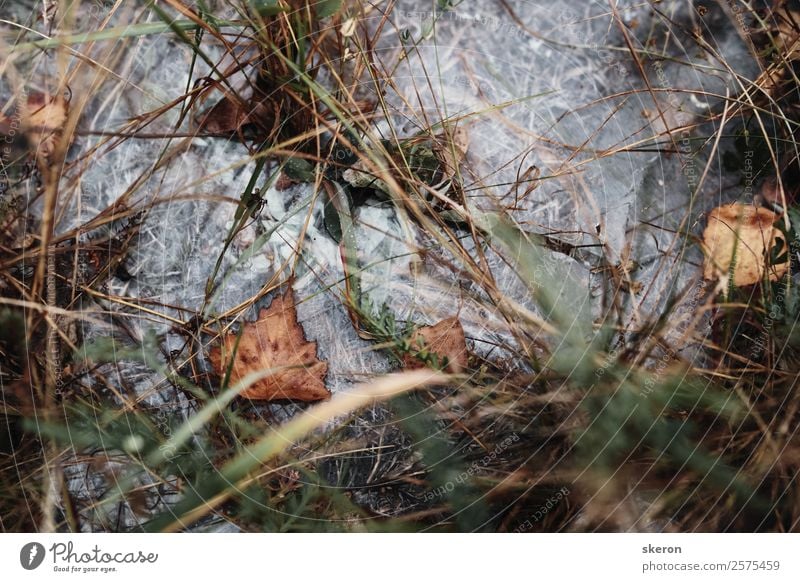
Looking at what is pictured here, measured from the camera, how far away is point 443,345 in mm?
763

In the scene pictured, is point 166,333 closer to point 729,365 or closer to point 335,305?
point 335,305

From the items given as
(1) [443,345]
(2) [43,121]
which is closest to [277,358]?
(1) [443,345]

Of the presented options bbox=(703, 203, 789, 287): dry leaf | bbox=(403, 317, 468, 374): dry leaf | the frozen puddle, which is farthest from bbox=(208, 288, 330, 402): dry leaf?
bbox=(703, 203, 789, 287): dry leaf

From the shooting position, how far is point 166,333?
0.78 meters

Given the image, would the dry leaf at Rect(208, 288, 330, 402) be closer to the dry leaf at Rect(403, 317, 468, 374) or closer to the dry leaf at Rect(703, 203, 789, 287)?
the dry leaf at Rect(403, 317, 468, 374)

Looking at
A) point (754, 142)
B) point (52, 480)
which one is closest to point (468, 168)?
point (754, 142)

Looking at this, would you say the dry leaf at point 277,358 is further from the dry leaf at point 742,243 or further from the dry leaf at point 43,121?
the dry leaf at point 742,243

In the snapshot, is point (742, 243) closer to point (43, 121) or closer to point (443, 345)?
point (443, 345)

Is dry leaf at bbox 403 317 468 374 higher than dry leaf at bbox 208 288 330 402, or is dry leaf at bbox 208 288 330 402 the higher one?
dry leaf at bbox 208 288 330 402

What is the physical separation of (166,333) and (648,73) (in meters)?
0.80
